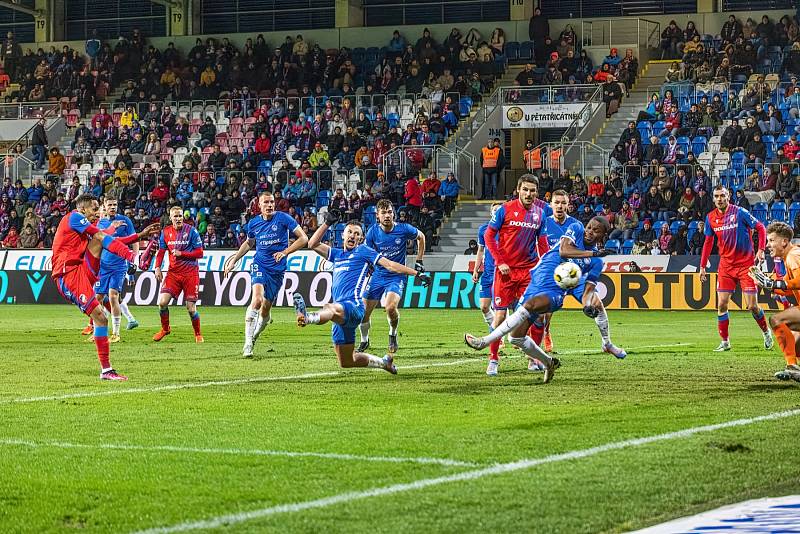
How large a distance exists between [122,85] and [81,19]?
4.76 m

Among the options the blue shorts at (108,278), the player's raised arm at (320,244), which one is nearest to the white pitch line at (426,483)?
the player's raised arm at (320,244)

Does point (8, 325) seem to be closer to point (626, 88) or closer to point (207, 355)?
point (207, 355)

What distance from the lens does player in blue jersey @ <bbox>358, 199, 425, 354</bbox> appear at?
17.4m

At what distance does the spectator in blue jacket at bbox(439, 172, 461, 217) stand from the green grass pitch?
20737 mm

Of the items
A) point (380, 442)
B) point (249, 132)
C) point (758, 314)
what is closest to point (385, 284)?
point (758, 314)

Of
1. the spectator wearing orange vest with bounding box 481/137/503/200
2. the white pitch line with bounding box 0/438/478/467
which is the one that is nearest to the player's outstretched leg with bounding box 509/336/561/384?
the white pitch line with bounding box 0/438/478/467

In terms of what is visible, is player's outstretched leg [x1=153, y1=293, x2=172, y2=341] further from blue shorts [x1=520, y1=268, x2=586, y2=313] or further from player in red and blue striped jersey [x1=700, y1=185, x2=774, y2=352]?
blue shorts [x1=520, y1=268, x2=586, y2=313]

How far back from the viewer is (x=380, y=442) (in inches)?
352

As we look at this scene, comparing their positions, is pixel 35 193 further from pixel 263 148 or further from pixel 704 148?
pixel 704 148

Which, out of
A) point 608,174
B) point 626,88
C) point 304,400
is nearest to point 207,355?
point 304,400

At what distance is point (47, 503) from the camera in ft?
22.8

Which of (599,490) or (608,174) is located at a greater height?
(608,174)

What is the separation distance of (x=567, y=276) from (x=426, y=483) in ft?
18.2

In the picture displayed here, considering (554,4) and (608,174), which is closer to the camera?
(608,174)
